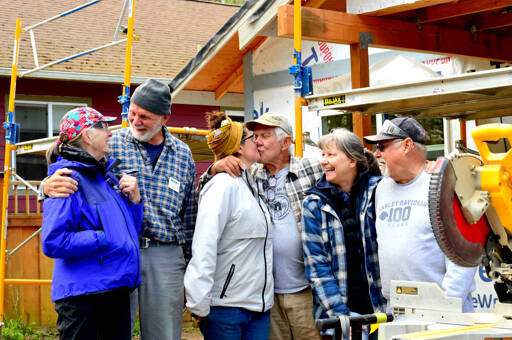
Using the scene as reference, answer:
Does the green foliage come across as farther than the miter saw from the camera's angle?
Yes

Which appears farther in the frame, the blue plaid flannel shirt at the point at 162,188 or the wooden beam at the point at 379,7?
the wooden beam at the point at 379,7

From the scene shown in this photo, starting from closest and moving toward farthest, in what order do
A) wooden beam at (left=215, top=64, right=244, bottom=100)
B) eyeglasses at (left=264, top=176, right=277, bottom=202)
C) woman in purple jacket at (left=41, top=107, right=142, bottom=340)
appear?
woman in purple jacket at (left=41, top=107, right=142, bottom=340), eyeglasses at (left=264, top=176, right=277, bottom=202), wooden beam at (left=215, top=64, right=244, bottom=100)

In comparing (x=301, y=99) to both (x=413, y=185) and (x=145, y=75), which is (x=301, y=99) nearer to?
(x=413, y=185)

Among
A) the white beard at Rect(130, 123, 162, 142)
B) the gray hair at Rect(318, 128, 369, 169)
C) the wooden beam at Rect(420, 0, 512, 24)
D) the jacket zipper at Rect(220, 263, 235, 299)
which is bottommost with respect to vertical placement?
the jacket zipper at Rect(220, 263, 235, 299)

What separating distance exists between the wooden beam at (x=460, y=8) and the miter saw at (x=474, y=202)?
408 cm

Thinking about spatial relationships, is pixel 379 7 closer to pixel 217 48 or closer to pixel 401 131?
pixel 401 131

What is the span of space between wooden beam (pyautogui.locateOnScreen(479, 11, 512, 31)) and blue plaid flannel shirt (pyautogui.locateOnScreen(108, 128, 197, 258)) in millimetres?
4389

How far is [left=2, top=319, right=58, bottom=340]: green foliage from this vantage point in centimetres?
923

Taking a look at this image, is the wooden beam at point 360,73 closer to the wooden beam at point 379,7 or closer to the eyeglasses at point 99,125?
the wooden beam at point 379,7

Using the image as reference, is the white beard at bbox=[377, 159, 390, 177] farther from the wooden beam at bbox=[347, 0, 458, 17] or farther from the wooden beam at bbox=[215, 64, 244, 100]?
the wooden beam at bbox=[215, 64, 244, 100]

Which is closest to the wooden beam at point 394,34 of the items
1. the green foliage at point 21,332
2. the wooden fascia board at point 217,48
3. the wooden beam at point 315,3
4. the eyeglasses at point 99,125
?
the wooden beam at point 315,3

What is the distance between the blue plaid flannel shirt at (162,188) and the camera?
4207 millimetres

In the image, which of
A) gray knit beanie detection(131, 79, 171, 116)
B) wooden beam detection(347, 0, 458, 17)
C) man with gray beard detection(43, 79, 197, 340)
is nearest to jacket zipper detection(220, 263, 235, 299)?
man with gray beard detection(43, 79, 197, 340)

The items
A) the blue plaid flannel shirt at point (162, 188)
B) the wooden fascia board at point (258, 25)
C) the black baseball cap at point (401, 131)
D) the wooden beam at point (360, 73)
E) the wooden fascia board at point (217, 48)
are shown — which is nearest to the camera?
the black baseball cap at point (401, 131)
